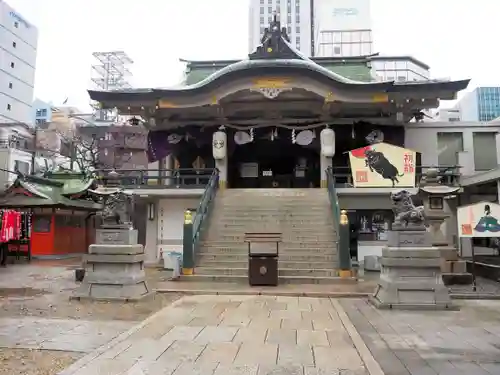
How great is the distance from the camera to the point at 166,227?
18141 millimetres

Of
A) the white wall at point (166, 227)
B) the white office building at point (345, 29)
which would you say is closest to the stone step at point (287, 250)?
the white wall at point (166, 227)

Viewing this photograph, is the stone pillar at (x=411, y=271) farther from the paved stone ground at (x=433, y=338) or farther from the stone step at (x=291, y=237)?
the stone step at (x=291, y=237)

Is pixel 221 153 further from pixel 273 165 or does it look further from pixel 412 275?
pixel 412 275

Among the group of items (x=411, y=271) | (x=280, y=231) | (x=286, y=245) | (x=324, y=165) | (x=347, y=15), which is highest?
(x=347, y=15)

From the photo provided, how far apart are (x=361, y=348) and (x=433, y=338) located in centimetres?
142

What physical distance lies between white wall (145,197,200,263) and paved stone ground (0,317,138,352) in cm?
1051

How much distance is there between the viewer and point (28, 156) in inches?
1432

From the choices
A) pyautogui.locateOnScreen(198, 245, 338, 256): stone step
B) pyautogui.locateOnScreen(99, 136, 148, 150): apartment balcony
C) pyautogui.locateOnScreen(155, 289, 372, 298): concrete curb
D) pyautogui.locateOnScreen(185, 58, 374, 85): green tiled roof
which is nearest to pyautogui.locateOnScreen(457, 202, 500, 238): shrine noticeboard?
pyautogui.locateOnScreen(155, 289, 372, 298): concrete curb

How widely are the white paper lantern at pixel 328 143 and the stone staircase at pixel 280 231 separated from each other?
2.31m

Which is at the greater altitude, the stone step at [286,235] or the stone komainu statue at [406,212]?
the stone komainu statue at [406,212]

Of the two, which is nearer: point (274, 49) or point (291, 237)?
point (291, 237)

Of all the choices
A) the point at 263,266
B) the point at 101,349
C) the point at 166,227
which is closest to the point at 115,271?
the point at 263,266

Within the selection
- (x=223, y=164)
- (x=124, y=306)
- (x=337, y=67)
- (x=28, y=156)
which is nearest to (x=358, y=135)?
(x=337, y=67)

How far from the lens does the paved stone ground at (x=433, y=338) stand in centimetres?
492
